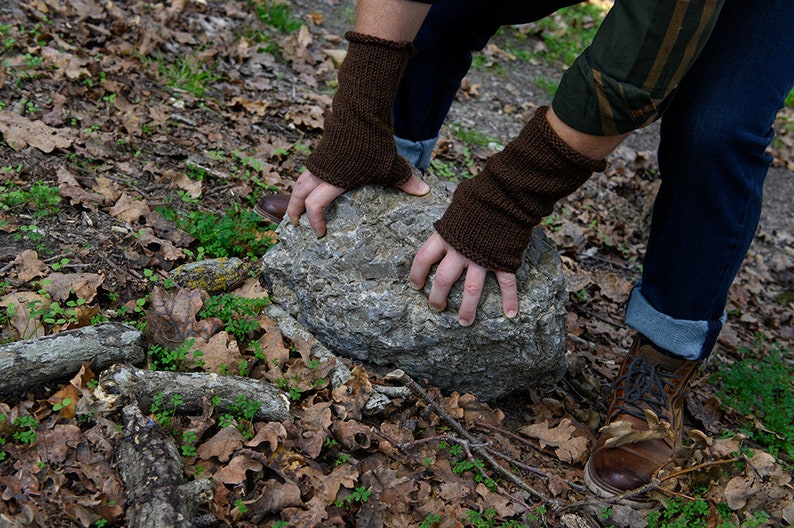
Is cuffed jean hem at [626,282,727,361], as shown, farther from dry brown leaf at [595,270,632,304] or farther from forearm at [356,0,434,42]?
dry brown leaf at [595,270,632,304]

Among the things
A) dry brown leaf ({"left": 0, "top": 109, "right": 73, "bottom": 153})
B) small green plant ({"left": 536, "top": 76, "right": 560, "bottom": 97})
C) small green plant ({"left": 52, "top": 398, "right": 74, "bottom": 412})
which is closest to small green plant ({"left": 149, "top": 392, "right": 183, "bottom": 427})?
small green plant ({"left": 52, "top": 398, "right": 74, "bottom": 412})

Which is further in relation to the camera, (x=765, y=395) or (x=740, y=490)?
(x=765, y=395)

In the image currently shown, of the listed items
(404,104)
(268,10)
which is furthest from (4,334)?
(268,10)

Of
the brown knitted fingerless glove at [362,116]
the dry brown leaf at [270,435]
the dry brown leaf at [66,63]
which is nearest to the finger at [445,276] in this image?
the brown knitted fingerless glove at [362,116]

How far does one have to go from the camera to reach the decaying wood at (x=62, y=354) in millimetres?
2070

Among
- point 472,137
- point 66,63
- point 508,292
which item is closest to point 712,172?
point 508,292

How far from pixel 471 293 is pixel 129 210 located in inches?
70.8

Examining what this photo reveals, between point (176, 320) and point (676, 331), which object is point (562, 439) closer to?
point (676, 331)

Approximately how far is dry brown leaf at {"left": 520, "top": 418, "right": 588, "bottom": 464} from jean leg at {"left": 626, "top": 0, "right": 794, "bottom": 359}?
0.52m

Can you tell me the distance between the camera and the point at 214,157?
386 cm

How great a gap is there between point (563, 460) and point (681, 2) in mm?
1776

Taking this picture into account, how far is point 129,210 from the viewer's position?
3156mm

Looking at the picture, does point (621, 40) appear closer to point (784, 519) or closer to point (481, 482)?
point (481, 482)

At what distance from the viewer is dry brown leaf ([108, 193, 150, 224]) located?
10.2 feet
